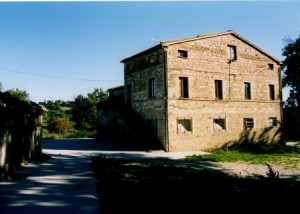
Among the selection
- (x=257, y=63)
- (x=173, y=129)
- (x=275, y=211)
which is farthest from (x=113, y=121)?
(x=275, y=211)

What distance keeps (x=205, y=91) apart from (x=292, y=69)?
56.9ft

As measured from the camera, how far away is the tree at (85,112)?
4119cm

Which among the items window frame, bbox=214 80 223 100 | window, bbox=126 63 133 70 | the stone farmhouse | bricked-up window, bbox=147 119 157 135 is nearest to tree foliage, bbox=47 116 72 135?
the stone farmhouse

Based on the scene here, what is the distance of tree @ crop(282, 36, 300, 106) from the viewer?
1163 inches

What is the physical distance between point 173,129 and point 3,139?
454 inches

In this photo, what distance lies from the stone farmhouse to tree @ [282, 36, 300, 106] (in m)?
6.58

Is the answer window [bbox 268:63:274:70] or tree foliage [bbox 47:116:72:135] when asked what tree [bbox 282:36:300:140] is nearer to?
window [bbox 268:63:274:70]

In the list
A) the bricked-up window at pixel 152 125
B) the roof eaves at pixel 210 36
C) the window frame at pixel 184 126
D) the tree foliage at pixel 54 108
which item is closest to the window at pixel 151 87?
the bricked-up window at pixel 152 125

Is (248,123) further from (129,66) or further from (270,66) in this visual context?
(129,66)

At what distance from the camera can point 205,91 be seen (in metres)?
20.4

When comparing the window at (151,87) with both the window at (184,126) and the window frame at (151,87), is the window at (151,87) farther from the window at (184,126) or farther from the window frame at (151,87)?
the window at (184,126)

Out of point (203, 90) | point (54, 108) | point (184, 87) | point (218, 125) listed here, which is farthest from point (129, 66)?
point (54, 108)

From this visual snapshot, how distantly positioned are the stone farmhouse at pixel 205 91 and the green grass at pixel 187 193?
8.34 meters

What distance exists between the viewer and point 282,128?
23750mm
